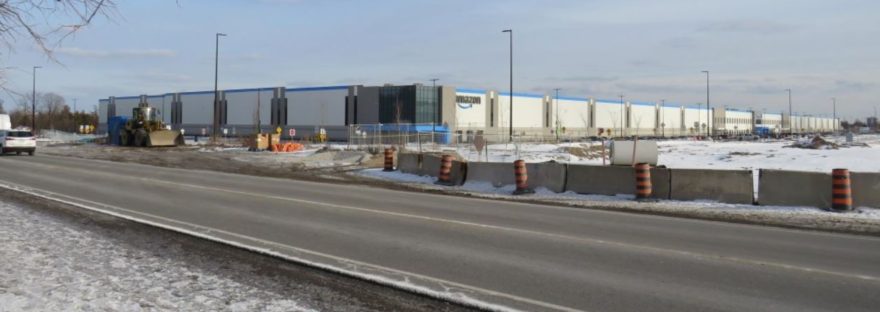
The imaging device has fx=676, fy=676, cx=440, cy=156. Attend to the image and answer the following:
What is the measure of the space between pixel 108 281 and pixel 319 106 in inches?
3546

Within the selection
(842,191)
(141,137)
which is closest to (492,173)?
(842,191)

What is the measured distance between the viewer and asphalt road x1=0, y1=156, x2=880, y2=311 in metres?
6.71

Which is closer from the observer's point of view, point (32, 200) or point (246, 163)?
point (32, 200)

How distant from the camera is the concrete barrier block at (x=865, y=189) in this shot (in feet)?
49.5

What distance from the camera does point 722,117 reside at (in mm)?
163000

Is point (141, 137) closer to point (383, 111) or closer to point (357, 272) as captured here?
point (383, 111)

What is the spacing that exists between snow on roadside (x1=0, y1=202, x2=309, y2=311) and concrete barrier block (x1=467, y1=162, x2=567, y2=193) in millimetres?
12603

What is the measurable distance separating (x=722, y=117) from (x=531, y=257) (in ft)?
553

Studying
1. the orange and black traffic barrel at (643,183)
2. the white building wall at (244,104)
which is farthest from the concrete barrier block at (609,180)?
the white building wall at (244,104)

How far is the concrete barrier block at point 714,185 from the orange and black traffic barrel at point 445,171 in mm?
7759

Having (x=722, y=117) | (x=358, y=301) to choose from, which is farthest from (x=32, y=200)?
(x=722, y=117)

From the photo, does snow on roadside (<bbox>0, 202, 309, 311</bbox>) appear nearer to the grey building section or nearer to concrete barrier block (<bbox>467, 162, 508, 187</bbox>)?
concrete barrier block (<bbox>467, 162, 508, 187</bbox>)

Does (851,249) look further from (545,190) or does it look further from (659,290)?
(545,190)

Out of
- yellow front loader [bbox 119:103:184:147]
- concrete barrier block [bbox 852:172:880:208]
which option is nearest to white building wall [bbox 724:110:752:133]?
yellow front loader [bbox 119:103:184:147]
